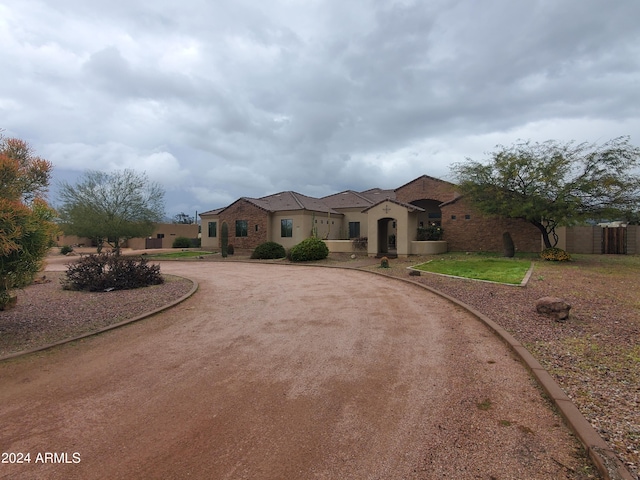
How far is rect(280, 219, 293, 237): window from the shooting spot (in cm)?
2988

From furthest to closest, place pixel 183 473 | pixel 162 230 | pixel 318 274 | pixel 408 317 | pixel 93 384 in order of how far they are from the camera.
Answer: pixel 162 230
pixel 318 274
pixel 408 317
pixel 93 384
pixel 183 473

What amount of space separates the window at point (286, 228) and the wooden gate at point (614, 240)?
21.0 meters

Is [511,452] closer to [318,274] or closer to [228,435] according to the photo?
[228,435]

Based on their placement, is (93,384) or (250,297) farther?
(250,297)

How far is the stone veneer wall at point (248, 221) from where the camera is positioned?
99.5 ft

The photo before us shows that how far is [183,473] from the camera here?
2.82 metres

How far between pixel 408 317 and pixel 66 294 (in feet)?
32.7

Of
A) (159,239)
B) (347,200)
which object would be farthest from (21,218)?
(159,239)

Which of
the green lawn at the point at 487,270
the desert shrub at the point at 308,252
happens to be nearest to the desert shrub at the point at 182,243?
the desert shrub at the point at 308,252

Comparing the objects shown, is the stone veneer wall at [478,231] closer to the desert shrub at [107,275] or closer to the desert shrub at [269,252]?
the desert shrub at [269,252]

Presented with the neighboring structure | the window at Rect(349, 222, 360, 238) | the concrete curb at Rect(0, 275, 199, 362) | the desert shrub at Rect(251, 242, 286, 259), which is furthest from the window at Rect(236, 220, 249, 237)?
the concrete curb at Rect(0, 275, 199, 362)

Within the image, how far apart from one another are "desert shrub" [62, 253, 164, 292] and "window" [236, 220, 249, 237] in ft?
60.5

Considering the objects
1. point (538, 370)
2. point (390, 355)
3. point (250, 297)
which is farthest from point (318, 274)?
point (538, 370)

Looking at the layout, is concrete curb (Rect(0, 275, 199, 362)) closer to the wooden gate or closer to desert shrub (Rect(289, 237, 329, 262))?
desert shrub (Rect(289, 237, 329, 262))
